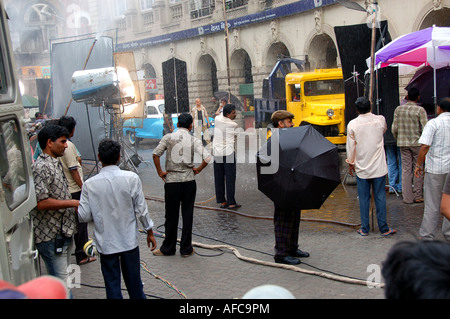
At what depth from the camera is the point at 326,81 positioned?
14.0m

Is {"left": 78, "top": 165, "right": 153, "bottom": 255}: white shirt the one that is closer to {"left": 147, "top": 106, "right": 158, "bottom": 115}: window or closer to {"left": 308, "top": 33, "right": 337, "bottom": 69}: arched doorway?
{"left": 308, "top": 33, "right": 337, "bottom": 69}: arched doorway

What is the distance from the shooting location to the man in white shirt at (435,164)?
6.07 metres

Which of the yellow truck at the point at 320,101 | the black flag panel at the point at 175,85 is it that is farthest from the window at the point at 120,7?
the yellow truck at the point at 320,101

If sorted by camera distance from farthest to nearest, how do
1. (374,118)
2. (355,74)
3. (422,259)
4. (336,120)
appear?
(336,120) < (355,74) < (374,118) < (422,259)

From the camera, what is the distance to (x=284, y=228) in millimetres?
5992

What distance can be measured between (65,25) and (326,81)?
22.9 m

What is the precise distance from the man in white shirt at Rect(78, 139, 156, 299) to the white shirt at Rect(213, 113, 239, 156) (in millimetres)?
4657

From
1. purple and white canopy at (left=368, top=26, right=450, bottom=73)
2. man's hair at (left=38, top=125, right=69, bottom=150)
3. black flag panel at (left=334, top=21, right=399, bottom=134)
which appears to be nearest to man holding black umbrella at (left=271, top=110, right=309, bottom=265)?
man's hair at (left=38, top=125, right=69, bottom=150)

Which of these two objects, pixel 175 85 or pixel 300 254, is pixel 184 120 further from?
pixel 175 85

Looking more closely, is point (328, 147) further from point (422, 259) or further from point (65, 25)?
point (65, 25)

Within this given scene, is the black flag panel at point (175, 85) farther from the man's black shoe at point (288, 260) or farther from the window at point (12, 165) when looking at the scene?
the window at point (12, 165)

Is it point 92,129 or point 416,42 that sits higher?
point 416,42

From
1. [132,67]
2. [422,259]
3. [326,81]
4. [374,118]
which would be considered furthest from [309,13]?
[422,259]

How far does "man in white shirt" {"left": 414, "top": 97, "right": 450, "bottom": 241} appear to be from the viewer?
6.07m
